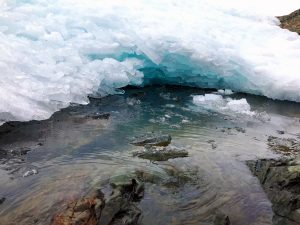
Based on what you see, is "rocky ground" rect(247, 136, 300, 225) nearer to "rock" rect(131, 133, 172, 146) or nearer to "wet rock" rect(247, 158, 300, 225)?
"wet rock" rect(247, 158, 300, 225)

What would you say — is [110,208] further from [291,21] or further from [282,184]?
[291,21]

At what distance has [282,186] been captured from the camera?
199 inches

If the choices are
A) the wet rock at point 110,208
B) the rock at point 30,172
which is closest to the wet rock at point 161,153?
the wet rock at point 110,208

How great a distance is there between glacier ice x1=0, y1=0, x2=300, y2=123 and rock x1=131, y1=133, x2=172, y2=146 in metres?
2.05

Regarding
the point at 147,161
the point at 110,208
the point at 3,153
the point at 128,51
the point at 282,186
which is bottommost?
the point at 3,153

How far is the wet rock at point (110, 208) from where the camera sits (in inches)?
162

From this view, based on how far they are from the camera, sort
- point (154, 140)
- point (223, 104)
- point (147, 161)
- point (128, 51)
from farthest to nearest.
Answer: point (128, 51) < point (223, 104) < point (154, 140) < point (147, 161)

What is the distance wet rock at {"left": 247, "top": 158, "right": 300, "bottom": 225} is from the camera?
15.0 ft

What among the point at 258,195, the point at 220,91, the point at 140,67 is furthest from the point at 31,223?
the point at 220,91

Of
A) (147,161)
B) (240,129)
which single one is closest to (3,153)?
(147,161)

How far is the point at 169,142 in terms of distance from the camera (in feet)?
22.6

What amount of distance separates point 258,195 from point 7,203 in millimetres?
3063

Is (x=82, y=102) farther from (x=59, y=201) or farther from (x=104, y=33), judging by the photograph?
(x=59, y=201)

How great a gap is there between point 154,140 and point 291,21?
8.97m
